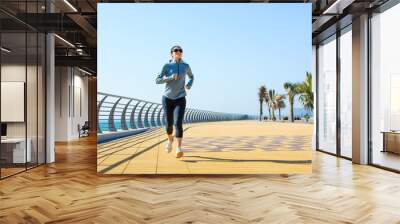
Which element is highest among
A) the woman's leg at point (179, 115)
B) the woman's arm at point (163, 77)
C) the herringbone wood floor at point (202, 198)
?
the woman's arm at point (163, 77)

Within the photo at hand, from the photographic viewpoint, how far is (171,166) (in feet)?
19.4

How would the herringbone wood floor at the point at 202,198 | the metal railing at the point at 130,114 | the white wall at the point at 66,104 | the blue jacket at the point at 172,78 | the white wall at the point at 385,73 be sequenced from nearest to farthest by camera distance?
the herringbone wood floor at the point at 202,198 → the metal railing at the point at 130,114 → the blue jacket at the point at 172,78 → the white wall at the point at 385,73 → the white wall at the point at 66,104

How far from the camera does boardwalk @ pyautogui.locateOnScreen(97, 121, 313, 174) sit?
590 centimetres

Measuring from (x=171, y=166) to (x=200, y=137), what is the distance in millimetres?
631

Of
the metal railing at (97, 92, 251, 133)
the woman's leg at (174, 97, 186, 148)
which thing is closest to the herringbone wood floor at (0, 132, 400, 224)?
the woman's leg at (174, 97, 186, 148)

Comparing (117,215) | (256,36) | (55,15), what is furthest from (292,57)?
(55,15)

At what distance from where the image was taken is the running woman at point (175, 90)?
596 centimetres

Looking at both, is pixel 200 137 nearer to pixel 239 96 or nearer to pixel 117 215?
pixel 239 96

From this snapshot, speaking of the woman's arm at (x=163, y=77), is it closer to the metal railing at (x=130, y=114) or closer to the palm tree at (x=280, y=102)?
the metal railing at (x=130, y=114)

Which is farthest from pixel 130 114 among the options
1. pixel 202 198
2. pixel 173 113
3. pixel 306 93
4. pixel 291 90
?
pixel 306 93

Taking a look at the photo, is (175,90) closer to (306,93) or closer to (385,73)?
(306,93)

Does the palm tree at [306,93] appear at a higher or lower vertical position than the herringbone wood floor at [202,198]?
higher

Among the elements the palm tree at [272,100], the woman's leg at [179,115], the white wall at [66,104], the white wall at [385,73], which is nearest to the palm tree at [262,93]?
the palm tree at [272,100]

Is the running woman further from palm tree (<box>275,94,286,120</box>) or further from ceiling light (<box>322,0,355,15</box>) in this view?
ceiling light (<box>322,0,355,15</box>)
